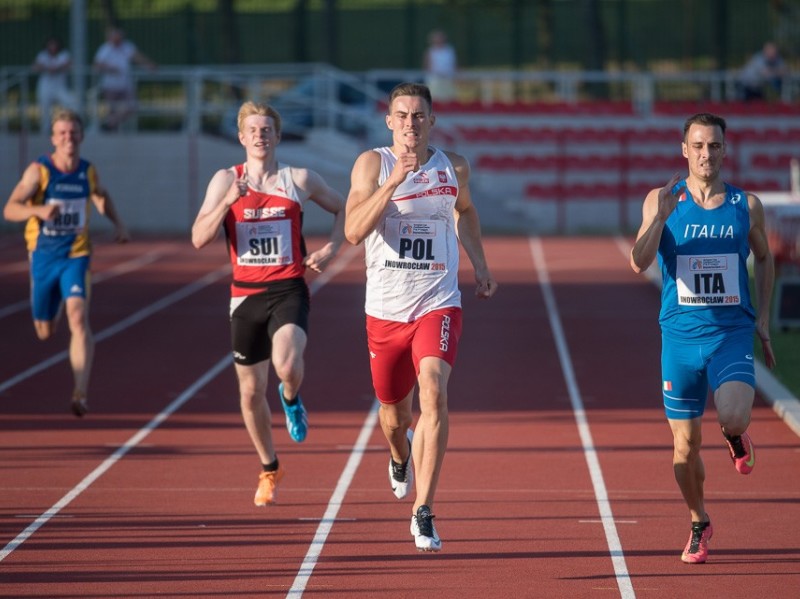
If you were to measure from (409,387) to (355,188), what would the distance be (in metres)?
0.99

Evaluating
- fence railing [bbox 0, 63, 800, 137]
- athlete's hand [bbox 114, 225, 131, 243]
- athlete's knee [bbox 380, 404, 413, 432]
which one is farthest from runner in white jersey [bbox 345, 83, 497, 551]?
fence railing [bbox 0, 63, 800, 137]

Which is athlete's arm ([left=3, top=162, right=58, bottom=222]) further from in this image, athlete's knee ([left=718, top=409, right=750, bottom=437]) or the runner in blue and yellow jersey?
athlete's knee ([left=718, top=409, right=750, bottom=437])

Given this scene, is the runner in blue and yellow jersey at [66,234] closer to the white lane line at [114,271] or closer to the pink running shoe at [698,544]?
the pink running shoe at [698,544]

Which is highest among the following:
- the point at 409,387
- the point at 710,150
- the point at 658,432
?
the point at 710,150

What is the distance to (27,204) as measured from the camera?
1002cm

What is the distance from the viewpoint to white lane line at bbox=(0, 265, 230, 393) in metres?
12.4

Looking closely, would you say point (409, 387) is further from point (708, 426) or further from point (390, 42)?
point (390, 42)

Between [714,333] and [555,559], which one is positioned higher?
[714,333]

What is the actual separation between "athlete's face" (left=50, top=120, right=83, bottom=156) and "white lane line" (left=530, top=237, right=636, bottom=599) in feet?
12.9

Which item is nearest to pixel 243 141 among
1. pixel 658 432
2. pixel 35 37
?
pixel 658 432

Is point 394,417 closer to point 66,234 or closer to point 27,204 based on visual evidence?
point 66,234

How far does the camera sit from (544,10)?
149 ft

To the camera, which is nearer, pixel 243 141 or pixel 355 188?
pixel 355 188

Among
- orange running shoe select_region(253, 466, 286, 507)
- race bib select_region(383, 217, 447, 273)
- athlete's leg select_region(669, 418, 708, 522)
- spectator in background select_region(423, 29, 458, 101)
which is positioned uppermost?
spectator in background select_region(423, 29, 458, 101)
